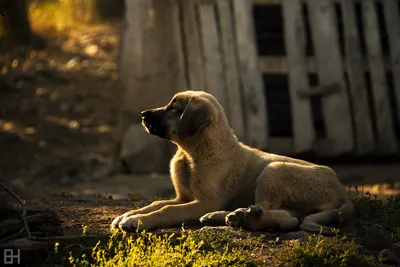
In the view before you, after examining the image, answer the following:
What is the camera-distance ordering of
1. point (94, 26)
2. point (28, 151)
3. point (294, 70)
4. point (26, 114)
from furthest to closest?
point (94, 26)
point (26, 114)
point (28, 151)
point (294, 70)

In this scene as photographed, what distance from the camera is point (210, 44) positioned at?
10852mm

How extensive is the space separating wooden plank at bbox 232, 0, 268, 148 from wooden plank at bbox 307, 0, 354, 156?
→ 86 cm

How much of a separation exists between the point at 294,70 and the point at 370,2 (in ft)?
4.82

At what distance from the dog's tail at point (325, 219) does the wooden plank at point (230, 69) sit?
426 centimetres

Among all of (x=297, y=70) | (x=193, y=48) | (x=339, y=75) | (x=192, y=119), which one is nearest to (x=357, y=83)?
(x=339, y=75)

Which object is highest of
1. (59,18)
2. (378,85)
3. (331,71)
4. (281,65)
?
(59,18)

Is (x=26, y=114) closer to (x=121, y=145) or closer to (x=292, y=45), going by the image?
(x=121, y=145)

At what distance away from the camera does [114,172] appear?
1116 centimetres

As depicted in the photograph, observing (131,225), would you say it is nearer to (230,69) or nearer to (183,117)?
(183,117)

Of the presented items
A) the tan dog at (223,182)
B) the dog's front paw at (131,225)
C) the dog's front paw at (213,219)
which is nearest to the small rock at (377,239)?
the tan dog at (223,182)

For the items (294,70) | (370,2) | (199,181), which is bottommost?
(199,181)

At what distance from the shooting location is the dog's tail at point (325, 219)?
6004 millimetres

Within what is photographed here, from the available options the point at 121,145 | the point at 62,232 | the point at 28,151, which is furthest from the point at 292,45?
the point at 62,232

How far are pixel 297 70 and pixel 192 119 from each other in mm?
4535
